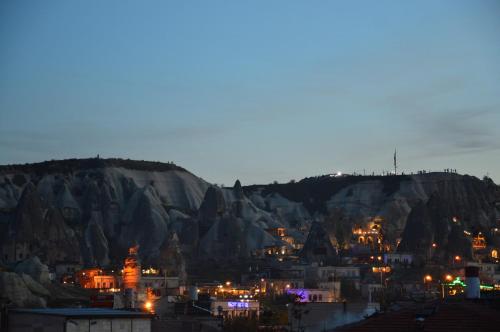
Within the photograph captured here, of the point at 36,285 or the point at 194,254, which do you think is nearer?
the point at 36,285

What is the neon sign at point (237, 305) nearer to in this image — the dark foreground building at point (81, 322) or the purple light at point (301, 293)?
the purple light at point (301, 293)

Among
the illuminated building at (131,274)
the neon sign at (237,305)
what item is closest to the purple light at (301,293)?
the illuminated building at (131,274)

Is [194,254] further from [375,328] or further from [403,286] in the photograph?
[375,328]

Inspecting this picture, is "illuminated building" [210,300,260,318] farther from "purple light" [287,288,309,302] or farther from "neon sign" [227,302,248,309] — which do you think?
"purple light" [287,288,309,302]

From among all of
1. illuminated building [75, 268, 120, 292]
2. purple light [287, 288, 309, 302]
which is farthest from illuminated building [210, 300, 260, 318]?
illuminated building [75, 268, 120, 292]

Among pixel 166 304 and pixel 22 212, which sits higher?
pixel 22 212

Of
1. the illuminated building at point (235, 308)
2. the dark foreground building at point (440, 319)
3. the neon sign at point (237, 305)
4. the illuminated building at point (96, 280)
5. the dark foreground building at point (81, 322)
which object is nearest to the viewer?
the dark foreground building at point (440, 319)

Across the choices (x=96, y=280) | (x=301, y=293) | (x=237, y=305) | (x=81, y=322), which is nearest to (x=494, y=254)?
(x=301, y=293)

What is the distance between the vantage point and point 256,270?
18312 centimetres

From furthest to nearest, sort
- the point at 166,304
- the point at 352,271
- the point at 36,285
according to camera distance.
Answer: the point at 352,271, the point at 36,285, the point at 166,304

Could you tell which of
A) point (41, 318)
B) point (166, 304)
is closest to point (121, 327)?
point (41, 318)

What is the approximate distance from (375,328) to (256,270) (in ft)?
437

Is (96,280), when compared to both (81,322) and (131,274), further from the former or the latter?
(81,322)

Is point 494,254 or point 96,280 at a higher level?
point 494,254
